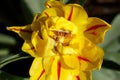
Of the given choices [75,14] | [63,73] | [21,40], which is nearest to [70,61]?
[63,73]

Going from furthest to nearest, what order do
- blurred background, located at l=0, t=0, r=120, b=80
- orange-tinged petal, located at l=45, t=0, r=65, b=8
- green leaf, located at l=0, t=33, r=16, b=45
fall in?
green leaf, located at l=0, t=33, r=16, b=45
blurred background, located at l=0, t=0, r=120, b=80
orange-tinged petal, located at l=45, t=0, r=65, b=8

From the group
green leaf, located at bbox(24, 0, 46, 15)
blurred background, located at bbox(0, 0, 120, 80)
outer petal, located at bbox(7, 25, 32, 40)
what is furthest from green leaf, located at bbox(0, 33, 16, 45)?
outer petal, located at bbox(7, 25, 32, 40)

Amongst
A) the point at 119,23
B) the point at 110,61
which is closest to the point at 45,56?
the point at 110,61

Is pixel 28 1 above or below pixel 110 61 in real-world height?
above

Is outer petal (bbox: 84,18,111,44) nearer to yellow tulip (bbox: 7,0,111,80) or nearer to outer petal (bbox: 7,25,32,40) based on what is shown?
yellow tulip (bbox: 7,0,111,80)

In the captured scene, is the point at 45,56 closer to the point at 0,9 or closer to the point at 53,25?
the point at 53,25

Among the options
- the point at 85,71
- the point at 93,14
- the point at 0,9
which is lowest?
the point at 93,14

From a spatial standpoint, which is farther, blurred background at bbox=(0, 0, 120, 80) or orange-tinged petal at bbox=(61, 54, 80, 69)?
blurred background at bbox=(0, 0, 120, 80)

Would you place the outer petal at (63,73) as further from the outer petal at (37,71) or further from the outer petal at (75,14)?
the outer petal at (75,14)
